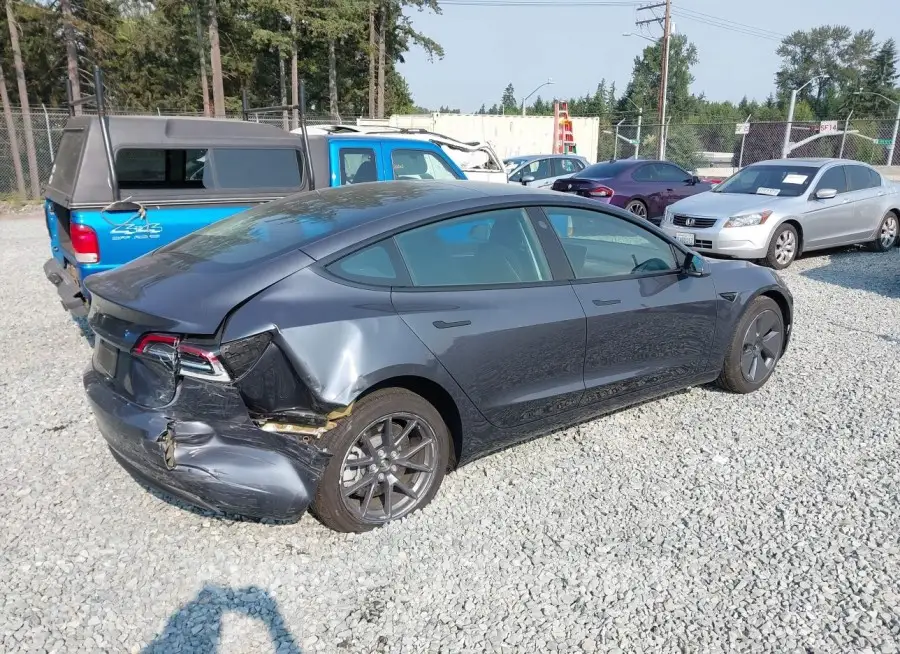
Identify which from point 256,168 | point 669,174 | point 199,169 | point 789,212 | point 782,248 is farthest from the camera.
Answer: point 669,174

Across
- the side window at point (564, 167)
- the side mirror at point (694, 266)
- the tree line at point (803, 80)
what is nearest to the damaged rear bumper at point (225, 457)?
the side mirror at point (694, 266)

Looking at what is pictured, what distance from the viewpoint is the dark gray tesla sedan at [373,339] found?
9.41 feet

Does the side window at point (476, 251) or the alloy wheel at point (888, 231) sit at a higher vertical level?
the side window at point (476, 251)

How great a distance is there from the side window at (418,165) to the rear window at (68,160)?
3115 millimetres

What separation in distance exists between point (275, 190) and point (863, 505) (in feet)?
17.8

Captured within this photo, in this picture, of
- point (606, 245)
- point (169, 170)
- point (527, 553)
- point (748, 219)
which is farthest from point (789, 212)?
point (527, 553)

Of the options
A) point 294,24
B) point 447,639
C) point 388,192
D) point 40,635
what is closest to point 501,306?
point 388,192

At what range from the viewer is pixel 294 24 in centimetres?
3741

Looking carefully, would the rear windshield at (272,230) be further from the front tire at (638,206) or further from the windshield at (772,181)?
the front tire at (638,206)

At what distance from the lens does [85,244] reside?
5.32 meters

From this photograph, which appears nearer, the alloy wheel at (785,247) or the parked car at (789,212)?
the parked car at (789,212)

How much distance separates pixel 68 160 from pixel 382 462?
4582 mm

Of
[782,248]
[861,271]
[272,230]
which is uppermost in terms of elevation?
[272,230]

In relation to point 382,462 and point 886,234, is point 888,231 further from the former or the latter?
point 382,462
